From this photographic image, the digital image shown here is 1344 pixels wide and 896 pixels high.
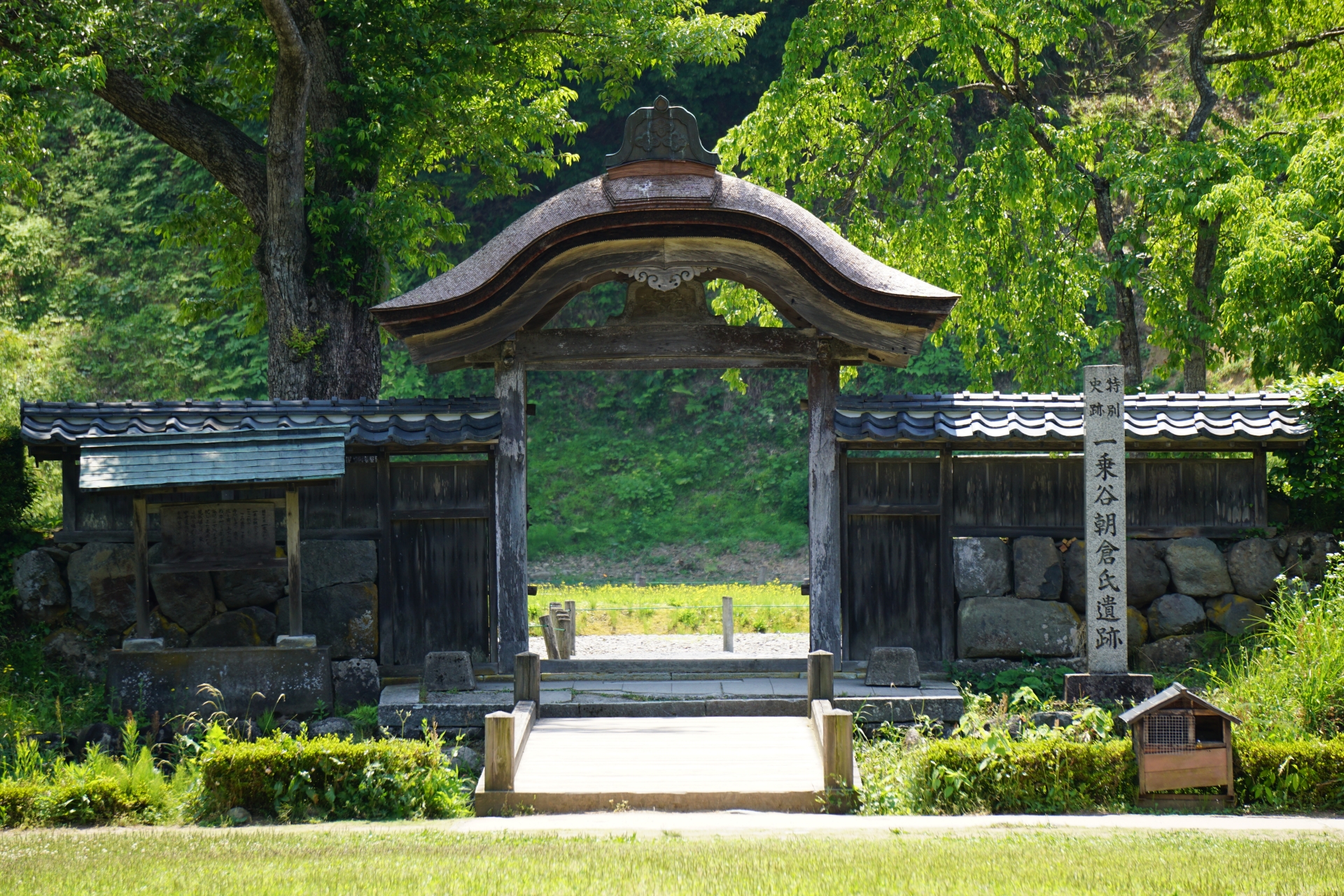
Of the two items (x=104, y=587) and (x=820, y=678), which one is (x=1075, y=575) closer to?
(x=820, y=678)

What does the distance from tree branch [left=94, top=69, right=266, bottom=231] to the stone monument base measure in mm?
10706

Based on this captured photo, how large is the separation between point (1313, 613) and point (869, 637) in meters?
3.55

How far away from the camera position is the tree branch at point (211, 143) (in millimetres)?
13617

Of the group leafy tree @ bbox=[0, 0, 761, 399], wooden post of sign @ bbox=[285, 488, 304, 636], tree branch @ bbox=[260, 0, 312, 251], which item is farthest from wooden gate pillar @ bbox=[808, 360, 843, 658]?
tree branch @ bbox=[260, 0, 312, 251]

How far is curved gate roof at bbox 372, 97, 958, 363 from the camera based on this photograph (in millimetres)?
9195

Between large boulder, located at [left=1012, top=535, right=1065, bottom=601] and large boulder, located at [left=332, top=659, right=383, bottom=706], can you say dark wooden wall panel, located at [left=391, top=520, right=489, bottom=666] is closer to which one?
large boulder, located at [left=332, top=659, right=383, bottom=706]

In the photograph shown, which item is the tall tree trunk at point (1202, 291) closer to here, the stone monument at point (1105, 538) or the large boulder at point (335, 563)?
the stone monument at point (1105, 538)

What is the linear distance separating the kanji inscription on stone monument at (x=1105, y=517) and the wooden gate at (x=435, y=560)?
511 centimetres

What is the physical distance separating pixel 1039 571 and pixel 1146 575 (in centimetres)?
97

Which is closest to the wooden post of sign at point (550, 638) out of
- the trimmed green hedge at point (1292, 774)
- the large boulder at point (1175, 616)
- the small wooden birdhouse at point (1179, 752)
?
the large boulder at point (1175, 616)

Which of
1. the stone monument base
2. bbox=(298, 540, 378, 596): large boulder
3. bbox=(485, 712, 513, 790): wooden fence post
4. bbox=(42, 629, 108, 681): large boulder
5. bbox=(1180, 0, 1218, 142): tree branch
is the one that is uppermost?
bbox=(1180, 0, 1218, 142): tree branch

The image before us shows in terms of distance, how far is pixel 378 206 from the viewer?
45.7 ft

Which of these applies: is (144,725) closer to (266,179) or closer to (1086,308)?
(266,179)

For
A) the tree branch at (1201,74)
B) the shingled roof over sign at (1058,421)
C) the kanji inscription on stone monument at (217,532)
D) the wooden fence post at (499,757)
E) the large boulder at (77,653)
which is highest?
the tree branch at (1201,74)
